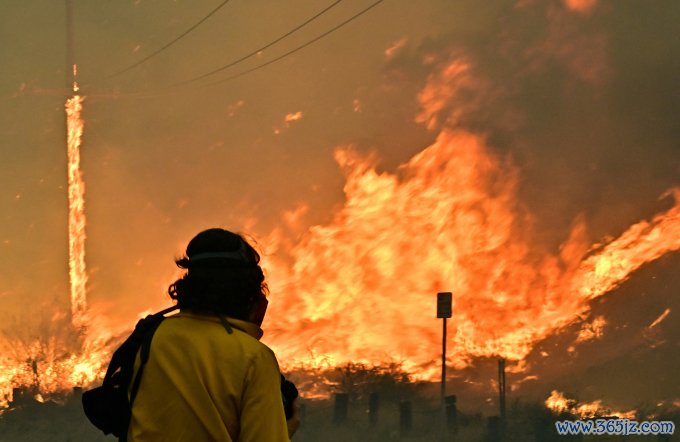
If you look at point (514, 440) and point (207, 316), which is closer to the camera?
point (207, 316)

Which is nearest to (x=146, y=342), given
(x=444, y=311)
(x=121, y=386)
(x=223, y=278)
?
(x=121, y=386)

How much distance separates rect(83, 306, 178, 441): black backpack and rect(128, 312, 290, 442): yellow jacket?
0.06 metres

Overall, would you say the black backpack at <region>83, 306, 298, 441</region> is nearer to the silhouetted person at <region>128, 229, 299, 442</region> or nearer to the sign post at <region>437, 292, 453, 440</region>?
the silhouetted person at <region>128, 229, 299, 442</region>

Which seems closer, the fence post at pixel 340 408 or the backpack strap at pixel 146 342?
the backpack strap at pixel 146 342

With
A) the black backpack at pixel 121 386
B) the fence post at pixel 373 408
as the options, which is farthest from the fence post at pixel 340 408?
the black backpack at pixel 121 386

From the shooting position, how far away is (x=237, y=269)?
3.19 meters

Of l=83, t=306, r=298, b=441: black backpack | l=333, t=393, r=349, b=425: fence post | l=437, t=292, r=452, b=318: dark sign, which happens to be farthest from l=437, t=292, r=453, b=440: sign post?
l=83, t=306, r=298, b=441: black backpack

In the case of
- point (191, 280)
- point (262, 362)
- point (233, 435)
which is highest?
point (191, 280)

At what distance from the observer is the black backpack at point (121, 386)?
3236 millimetres

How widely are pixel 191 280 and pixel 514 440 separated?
22.9 m

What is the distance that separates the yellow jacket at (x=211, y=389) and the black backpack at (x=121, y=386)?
0.06m

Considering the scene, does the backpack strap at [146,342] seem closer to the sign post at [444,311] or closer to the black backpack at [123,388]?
the black backpack at [123,388]

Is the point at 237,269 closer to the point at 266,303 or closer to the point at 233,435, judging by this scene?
the point at 266,303

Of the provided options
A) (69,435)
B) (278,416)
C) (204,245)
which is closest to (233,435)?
(278,416)
